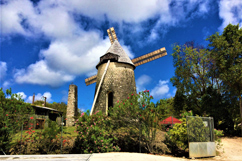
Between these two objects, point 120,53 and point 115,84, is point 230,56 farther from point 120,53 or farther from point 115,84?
point 115,84

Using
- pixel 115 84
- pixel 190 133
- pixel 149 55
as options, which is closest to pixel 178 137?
pixel 190 133

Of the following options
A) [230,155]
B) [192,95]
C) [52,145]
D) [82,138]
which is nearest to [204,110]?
[192,95]

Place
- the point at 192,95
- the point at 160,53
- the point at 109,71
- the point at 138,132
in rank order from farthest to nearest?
the point at 160,53 < the point at 192,95 < the point at 109,71 < the point at 138,132

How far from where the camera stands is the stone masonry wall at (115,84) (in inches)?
545

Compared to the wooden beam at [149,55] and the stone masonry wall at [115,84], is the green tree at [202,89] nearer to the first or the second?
the wooden beam at [149,55]

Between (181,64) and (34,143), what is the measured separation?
46.0 feet

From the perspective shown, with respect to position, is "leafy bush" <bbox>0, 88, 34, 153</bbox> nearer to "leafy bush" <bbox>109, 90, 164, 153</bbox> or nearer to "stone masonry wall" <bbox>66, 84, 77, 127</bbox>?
"leafy bush" <bbox>109, 90, 164, 153</bbox>

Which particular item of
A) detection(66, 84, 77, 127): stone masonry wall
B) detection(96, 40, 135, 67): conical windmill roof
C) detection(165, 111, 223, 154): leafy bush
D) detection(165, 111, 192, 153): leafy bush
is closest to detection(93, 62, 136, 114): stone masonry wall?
detection(96, 40, 135, 67): conical windmill roof

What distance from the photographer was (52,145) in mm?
8625

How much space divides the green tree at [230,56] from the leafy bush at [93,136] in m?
10.8

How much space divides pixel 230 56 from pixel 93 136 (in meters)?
12.7

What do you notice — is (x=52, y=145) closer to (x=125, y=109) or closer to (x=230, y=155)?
(x=125, y=109)

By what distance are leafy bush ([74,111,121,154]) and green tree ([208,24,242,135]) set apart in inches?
423

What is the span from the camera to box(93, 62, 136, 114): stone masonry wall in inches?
545
